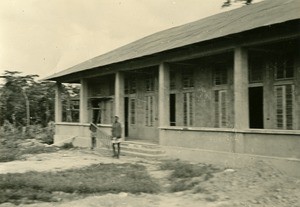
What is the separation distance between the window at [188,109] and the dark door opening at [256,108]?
2.89 metres

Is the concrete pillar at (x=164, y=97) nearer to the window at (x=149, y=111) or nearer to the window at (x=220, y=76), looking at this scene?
the window at (x=220, y=76)

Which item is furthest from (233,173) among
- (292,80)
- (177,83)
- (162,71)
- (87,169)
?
(177,83)

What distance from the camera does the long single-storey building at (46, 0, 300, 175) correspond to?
36.6 feet

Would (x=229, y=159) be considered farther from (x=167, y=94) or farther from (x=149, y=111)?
(x=149, y=111)

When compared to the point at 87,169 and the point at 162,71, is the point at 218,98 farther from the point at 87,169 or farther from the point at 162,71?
the point at 87,169

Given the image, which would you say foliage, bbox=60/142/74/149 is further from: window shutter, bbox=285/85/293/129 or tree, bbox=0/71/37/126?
window shutter, bbox=285/85/293/129

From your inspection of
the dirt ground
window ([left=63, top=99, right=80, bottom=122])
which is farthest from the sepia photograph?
window ([left=63, top=99, right=80, bottom=122])

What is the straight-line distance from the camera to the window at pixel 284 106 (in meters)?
12.4

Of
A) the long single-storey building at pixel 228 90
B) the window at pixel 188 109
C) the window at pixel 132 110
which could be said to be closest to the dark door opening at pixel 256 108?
the long single-storey building at pixel 228 90

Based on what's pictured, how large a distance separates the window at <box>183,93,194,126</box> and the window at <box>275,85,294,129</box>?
4.10 meters

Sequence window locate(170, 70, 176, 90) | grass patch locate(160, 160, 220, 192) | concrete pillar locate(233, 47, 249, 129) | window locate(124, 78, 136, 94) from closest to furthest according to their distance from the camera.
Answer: grass patch locate(160, 160, 220, 192) < concrete pillar locate(233, 47, 249, 129) < window locate(170, 70, 176, 90) < window locate(124, 78, 136, 94)

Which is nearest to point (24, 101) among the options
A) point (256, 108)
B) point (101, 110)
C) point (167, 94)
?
point (101, 110)

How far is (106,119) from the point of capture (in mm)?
22031

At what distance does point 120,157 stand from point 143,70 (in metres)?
4.13
